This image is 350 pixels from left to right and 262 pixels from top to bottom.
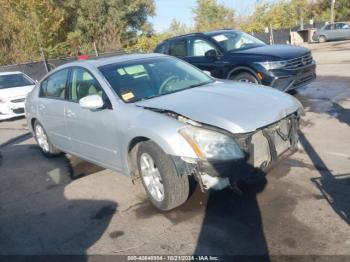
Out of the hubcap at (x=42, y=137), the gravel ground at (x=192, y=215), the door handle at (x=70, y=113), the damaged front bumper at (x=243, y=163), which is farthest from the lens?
the hubcap at (x=42, y=137)

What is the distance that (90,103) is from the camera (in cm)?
438

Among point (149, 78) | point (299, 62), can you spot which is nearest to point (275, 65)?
point (299, 62)

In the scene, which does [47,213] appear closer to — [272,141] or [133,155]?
[133,155]

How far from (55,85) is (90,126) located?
145 cm

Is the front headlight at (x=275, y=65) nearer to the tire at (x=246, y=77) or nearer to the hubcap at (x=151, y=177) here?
the tire at (x=246, y=77)

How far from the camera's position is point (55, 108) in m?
5.65

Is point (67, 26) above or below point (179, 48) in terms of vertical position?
above

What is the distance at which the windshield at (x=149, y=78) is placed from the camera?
457 cm

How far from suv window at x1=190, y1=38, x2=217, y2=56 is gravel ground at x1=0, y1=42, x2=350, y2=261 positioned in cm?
381

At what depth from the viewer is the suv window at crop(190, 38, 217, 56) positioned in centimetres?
892

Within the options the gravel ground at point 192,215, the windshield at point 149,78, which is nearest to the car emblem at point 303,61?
the gravel ground at point 192,215

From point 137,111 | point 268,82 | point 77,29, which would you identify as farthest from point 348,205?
point 77,29

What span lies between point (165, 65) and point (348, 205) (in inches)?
112

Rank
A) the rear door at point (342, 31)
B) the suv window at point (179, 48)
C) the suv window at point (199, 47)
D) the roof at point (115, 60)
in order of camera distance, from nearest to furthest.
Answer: the roof at point (115, 60) → the suv window at point (199, 47) → the suv window at point (179, 48) → the rear door at point (342, 31)
